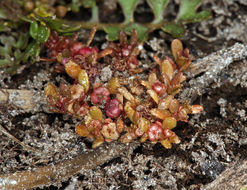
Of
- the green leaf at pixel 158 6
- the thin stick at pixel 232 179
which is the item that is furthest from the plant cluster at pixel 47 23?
the thin stick at pixel 232 179

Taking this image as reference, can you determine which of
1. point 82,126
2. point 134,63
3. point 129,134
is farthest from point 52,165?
point 134,63

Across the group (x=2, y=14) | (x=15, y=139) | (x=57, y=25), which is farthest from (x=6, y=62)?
(x=15, y=139)

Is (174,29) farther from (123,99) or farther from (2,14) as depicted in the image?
(2,14)

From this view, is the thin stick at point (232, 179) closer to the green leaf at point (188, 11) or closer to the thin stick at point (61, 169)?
the thin stick at point (61, 169)

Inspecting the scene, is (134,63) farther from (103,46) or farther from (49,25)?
(49,25)

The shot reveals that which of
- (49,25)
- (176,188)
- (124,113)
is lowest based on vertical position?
(176,188)

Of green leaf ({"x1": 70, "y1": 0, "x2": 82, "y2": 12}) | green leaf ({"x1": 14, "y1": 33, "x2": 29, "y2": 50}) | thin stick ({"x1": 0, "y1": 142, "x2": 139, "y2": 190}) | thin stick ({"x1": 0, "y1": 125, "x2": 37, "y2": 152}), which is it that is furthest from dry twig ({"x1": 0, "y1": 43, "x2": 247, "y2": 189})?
green leaf ({"x1": 70, "y1": 0, "x2": 82, "y2": 12})
